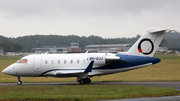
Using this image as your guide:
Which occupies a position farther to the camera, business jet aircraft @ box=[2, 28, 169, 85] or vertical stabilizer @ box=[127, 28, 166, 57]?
vertical stabilizer @ box=[127, 28, 166, 57]

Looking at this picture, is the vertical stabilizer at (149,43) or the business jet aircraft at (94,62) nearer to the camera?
the business jet aircraft at (94,62)

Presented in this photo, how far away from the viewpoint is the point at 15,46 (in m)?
177

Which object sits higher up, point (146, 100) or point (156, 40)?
point (156, 40)

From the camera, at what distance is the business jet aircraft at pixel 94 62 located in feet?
79.8

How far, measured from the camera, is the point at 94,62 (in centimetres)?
2461

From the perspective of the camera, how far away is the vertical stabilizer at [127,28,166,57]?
2477cm

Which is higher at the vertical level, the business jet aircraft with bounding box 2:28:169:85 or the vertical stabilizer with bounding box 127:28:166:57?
the vertical stabilizer with bounding box 127:28:166:57

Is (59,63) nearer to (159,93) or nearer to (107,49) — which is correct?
(159,93)

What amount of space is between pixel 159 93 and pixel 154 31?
29.0 ft

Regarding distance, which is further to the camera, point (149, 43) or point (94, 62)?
point (149, 43)

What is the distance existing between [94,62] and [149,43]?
568 centimetres

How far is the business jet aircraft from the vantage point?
24.3 m

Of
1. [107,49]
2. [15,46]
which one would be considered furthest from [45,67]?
[15,46]

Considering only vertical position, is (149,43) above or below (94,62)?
above
